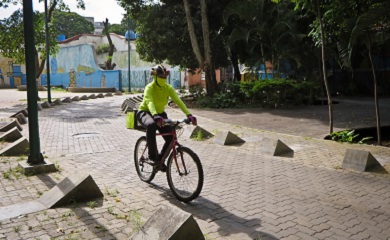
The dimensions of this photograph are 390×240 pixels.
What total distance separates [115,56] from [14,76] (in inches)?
520

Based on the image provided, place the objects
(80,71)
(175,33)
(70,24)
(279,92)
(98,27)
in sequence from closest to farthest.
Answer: (279,92) < (175,33) < (80,71) < (70,24) < (98,27)

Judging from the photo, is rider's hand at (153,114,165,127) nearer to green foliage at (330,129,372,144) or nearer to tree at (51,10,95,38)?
green foliage at (330,129,372,144)

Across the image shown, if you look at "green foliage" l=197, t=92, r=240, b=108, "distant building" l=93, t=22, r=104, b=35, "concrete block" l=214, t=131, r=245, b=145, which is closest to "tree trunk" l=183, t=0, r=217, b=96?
"green foliage" l=197, t=92, r=240, b=108

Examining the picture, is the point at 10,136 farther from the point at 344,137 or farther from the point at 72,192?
the point at 344,137

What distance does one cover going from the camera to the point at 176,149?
4902 mm

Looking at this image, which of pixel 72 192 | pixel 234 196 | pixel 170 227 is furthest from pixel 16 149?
pixel 170 227

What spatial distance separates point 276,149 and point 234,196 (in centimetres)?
286

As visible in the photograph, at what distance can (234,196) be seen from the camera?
511cm

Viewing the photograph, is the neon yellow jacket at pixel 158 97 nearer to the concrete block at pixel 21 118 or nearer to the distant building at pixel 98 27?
the concrete block at pixel 21 118

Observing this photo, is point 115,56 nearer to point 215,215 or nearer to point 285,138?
point 285,138

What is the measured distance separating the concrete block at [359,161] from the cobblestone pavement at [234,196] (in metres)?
0.16

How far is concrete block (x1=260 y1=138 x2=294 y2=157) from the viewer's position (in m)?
7.70

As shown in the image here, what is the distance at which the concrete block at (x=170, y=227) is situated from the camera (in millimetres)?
3352

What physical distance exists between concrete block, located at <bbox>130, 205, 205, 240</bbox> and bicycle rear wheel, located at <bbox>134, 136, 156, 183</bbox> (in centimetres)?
205
